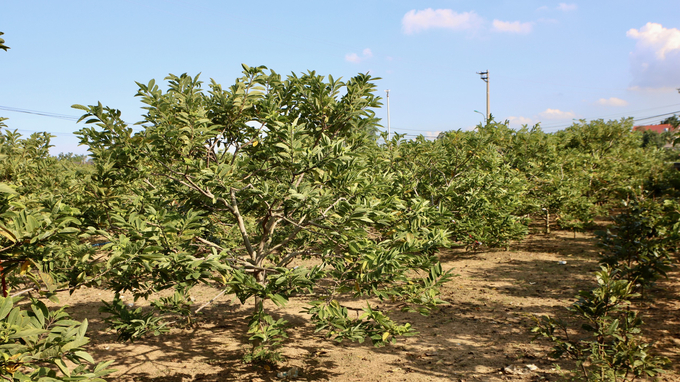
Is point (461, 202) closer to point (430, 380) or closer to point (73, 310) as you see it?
point (430, 380)

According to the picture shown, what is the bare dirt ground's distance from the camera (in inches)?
200

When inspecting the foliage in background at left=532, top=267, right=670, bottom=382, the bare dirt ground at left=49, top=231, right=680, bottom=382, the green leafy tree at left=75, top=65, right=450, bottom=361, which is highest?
the green leafy tree at left=75, top=65, right=450, bottom=361

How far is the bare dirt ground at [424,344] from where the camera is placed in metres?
5.09

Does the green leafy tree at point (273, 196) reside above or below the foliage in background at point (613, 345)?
above

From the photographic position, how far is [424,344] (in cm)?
595

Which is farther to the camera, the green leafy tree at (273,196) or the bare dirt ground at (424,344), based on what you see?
the bare dirt ground at (424,344)

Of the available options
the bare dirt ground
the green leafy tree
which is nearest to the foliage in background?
the bare dirt ground

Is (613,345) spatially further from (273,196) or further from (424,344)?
(273,196)

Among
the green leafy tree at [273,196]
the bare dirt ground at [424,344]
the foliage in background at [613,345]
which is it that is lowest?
the bare dirt ground at [424,344]

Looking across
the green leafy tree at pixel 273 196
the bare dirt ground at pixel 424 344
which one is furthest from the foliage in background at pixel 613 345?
the green leafy tree at pixel 273 196

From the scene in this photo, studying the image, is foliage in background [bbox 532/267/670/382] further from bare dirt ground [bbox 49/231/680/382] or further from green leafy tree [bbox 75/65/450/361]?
green leafy tree [bbox 75/65/450/361]

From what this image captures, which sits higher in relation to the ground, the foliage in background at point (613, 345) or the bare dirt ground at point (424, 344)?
A: the foliage in background at point (613, 345)

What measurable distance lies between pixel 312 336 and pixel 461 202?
429cm

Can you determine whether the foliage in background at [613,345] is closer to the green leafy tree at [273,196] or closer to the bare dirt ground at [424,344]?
the bare dirt ground at [424,344]
